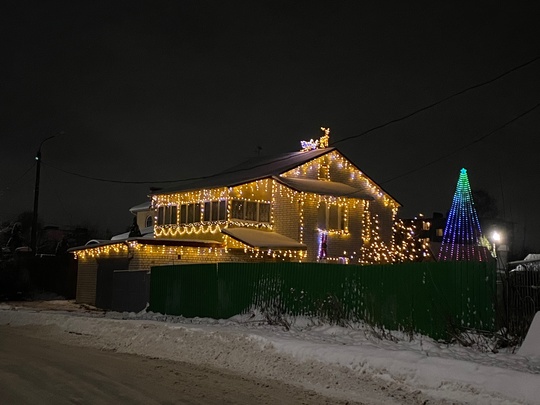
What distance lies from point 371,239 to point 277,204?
22.4ft

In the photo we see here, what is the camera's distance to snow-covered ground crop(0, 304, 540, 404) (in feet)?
30.8

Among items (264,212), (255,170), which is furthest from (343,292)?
(255,170)

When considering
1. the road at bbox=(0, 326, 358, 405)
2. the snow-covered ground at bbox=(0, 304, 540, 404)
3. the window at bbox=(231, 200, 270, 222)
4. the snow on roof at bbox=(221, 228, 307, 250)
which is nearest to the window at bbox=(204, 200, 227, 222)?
the window at bbox=(231, 200, 270, 222)

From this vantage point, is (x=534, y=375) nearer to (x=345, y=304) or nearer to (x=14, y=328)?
(x=345, y=304)

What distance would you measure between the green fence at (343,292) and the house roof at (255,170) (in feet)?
44.9

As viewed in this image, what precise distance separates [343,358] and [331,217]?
2648 cm

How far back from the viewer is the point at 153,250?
1239 inches

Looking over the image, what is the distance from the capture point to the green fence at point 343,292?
1345cm

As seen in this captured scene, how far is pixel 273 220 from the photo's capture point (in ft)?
120

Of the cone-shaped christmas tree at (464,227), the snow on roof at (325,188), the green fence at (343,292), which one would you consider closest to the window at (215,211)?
the snow on roof at (325,188)

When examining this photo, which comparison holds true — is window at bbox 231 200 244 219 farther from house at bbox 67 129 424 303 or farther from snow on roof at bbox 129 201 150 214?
snow on roof at bbox 129 201 150 214

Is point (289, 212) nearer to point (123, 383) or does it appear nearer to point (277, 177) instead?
point (277, 177)

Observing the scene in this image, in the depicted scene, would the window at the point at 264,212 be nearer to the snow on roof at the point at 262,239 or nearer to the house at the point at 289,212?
the house at the point at 289,212

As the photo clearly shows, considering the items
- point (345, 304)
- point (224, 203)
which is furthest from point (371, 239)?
point (345, 304)
